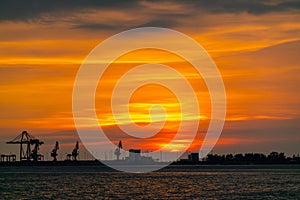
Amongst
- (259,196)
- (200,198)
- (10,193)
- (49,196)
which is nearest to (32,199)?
(49,196)

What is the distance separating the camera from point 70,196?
7475 centimetres

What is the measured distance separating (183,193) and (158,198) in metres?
8.09

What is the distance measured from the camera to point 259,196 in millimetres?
72188

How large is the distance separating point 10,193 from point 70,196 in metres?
9.40

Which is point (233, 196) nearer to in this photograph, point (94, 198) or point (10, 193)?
point (94, 198)

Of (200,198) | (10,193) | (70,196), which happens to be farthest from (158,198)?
(10,193)

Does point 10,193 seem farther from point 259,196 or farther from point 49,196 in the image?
point 259,196

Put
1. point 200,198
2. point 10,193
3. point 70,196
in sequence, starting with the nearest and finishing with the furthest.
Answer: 1. point 200,198
2. point 70,196
3. point 10,193

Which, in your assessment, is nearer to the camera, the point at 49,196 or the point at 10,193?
the point at 49,196

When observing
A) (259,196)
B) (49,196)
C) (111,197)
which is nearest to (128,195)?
(111,197)

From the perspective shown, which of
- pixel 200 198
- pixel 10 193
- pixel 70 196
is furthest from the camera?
pixel 10 193

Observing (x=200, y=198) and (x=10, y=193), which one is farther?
(x=10, y=193)

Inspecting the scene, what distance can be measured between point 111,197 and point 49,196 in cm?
758

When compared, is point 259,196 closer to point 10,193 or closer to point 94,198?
point 94,198
